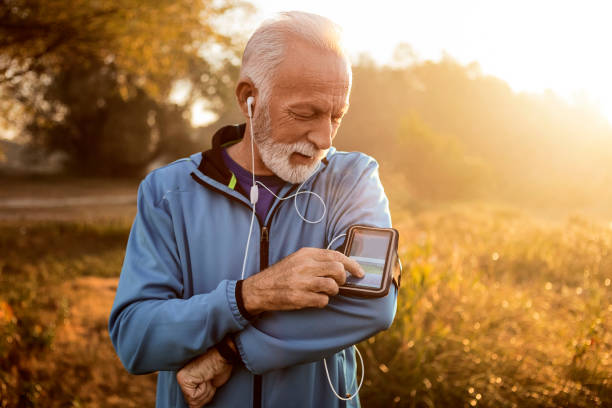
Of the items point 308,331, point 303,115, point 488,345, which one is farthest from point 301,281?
point 488,345

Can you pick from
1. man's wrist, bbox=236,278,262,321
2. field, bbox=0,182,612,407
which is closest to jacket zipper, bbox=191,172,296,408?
man's wrist, bbox=236,278,262,321

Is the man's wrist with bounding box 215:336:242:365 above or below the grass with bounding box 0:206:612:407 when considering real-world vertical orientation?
above

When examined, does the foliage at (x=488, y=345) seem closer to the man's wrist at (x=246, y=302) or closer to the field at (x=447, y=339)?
the field at (x=447, y=339)

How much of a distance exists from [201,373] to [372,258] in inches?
27.3

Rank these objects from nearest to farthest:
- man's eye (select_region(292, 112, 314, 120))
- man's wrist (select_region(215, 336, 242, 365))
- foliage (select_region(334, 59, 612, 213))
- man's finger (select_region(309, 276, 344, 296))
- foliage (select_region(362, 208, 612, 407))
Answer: man's finger (select_region(309, 276, 344, 296)) → man's wrist (select_region(215, 336, 242, 365)) → man's eye (select_region(292, 112, 314, 120)) → foliage (select_region(362, 208, 612, 407)) → foliage (select_region(334, 59, 612, 213))

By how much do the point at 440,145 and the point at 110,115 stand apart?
17894 millimetres

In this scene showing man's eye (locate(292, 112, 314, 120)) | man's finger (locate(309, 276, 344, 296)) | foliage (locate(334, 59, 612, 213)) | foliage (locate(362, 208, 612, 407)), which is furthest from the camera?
foliage (locate(334, 59, 612, 213))

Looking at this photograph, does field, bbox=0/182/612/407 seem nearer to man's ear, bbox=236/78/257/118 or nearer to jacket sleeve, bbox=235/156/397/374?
jacket sleeve, bbox=235/156/397/374

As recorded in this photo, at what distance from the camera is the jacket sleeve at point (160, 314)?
1354mm

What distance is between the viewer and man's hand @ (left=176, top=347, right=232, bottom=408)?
1445 mm

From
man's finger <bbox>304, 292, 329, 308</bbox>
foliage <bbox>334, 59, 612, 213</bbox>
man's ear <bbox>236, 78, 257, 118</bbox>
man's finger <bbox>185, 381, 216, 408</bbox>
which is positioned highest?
foliage <bbox>334, 59, 612, 213</bbox>

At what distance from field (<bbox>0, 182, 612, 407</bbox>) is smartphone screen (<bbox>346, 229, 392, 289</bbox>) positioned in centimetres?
211

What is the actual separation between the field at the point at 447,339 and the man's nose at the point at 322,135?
227 cm

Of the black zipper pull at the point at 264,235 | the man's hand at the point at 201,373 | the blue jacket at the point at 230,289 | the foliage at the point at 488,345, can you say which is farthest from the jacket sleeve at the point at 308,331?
the foliage at the point at 488,345
